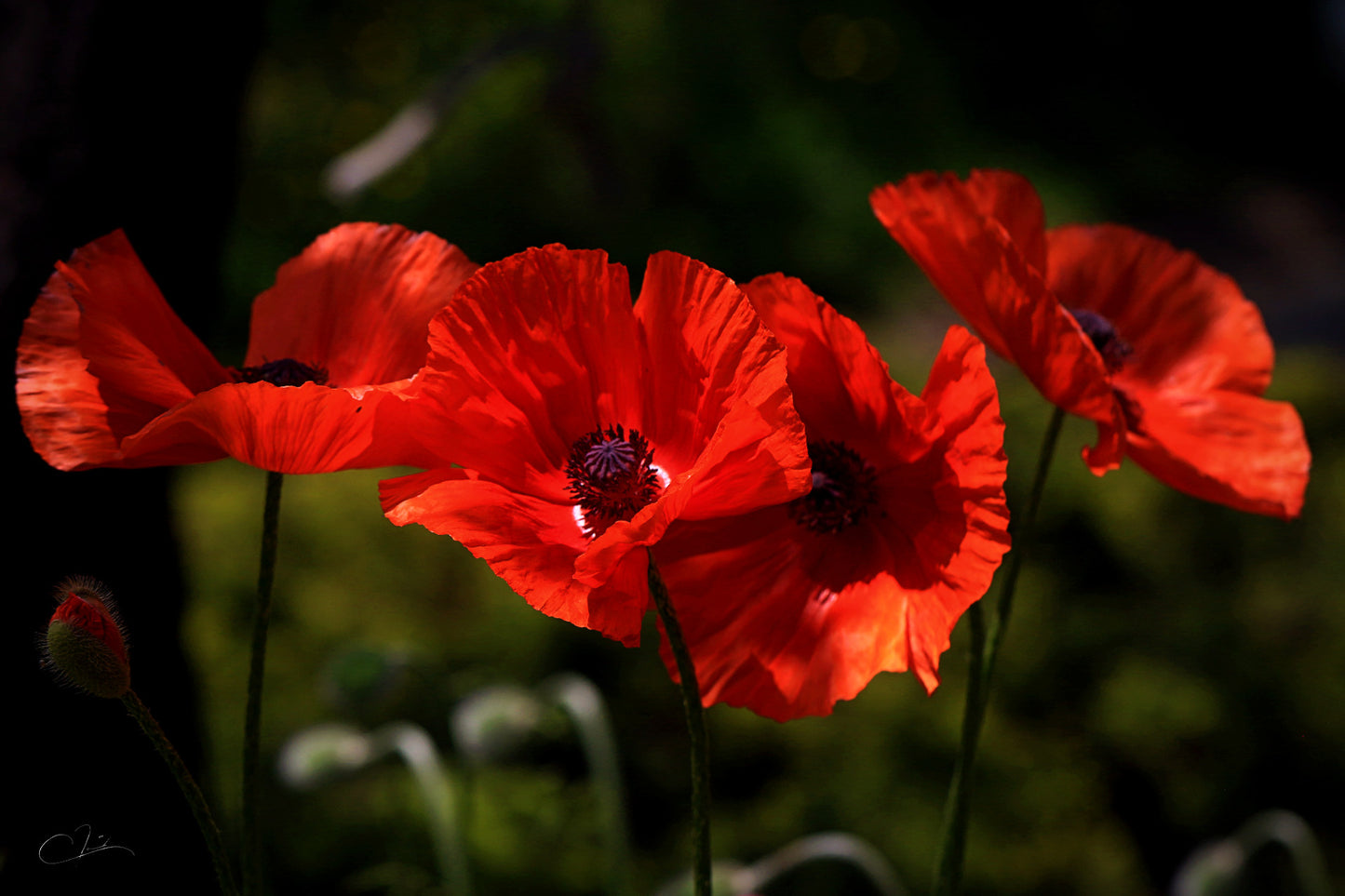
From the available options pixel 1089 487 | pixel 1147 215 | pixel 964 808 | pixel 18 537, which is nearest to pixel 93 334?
pixel 18 537

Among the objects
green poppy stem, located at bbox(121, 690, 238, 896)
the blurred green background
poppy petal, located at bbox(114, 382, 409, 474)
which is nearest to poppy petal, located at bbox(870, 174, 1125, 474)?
poppy petal, located at bbox(114, 382, 409, 474)

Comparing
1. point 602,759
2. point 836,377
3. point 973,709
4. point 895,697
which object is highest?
point 836,377

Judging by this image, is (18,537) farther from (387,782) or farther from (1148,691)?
(1148,691)

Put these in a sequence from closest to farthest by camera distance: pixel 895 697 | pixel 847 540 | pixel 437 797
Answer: pixel 847 540 < pixel 437 797 < pixel 895 697

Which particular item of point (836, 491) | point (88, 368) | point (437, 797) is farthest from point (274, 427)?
point (437, 797)

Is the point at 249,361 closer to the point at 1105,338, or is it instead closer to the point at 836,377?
the point at 836,377

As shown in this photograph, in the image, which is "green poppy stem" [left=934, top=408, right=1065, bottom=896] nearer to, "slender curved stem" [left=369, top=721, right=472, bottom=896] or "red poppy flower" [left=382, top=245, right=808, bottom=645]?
"red poppy flower" [left=382, top=245, right=808, bottom=645]
